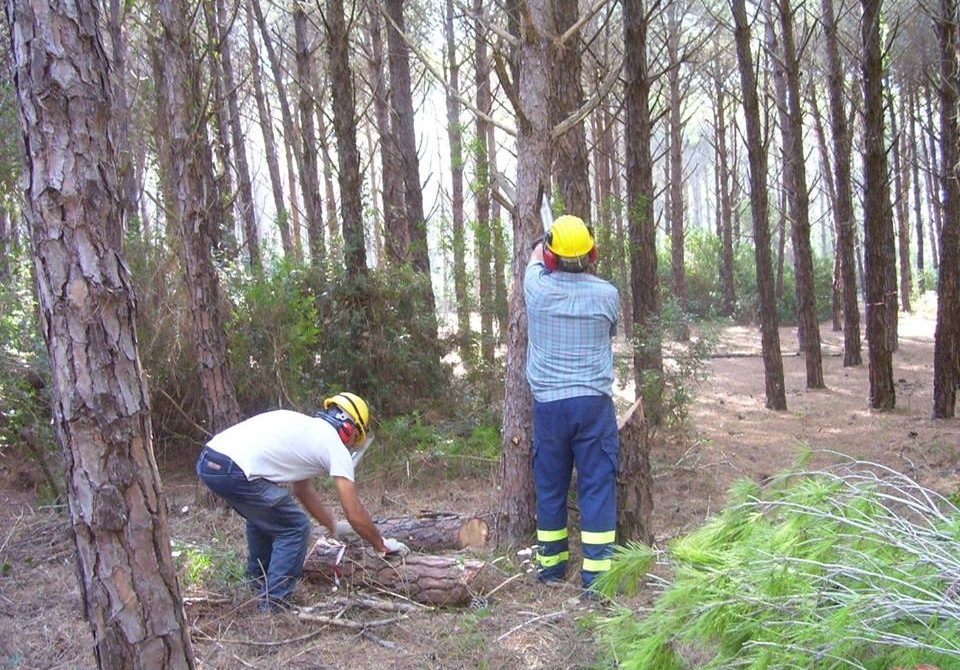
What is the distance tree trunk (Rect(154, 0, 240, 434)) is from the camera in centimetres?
633

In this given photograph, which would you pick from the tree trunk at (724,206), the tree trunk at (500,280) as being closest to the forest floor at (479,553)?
the tree trunk at (500,280)

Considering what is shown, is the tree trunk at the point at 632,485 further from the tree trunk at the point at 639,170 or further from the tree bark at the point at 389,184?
the tree bark at the point at 389,184

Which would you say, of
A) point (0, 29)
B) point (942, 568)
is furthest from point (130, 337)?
point (0, 29)

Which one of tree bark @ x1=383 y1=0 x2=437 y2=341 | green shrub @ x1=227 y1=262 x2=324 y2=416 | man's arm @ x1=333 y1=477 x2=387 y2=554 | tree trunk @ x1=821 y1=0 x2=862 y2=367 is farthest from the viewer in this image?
tree trunk @ x1=821 y1=0 x2=862 y2=367

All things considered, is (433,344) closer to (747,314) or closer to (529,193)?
(529,193)

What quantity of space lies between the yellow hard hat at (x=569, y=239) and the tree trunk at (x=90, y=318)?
255 cm

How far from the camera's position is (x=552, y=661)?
421 cm

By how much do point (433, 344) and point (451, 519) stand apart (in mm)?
3832

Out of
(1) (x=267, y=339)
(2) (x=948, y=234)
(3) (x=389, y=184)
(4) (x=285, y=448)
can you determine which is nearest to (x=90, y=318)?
(4) (x=285, y=448)

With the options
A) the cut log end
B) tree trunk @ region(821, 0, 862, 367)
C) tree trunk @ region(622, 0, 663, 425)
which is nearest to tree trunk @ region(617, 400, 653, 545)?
the cut log end

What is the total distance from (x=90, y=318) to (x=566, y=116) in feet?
17.9

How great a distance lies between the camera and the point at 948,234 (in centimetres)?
968

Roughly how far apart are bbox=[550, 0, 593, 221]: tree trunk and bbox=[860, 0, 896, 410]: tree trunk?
13.7 ft

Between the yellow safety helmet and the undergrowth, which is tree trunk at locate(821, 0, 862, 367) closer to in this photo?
the yellow safety helmet
